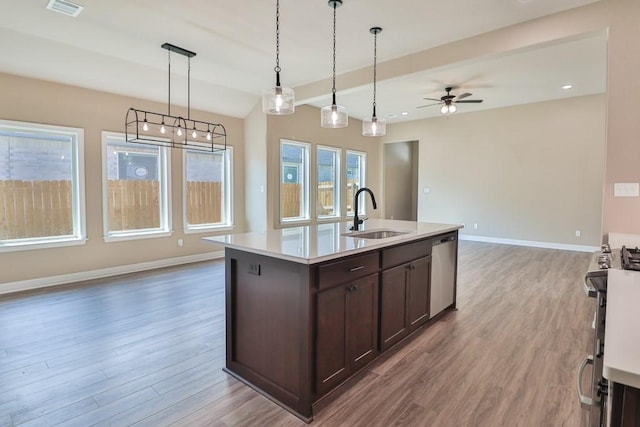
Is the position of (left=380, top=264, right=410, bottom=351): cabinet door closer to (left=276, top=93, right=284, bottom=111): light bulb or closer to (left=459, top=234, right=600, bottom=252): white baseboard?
(left=276, top=93, right=284, bottom=111): light bulb

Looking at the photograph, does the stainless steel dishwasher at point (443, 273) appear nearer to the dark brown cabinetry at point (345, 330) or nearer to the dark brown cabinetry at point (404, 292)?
the dark brown cabinetry at point (404, 292)

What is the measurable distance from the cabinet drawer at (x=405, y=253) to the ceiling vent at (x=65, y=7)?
3.59 meters

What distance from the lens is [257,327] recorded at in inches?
84.5

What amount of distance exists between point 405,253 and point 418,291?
1.53 ft

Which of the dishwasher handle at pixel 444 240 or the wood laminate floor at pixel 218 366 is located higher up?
the dishwasher handle at pixel 444 240

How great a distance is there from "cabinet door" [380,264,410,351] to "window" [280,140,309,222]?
434 cm

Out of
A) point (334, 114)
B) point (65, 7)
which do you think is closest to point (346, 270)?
point (334, 114)

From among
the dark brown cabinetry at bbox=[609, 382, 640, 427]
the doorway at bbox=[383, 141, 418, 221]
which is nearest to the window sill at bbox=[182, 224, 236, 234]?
the doorway at bbox=[383, 141, 418, 221]

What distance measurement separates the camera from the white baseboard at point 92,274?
13.8 feet

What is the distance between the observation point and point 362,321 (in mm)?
2254

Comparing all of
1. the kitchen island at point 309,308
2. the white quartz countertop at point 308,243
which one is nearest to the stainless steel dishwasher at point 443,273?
the white quartz countertop at point 308,243

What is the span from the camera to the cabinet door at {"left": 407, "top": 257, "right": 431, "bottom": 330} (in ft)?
9.07

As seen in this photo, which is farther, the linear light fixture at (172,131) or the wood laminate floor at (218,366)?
the linear light fixture at (172,131)

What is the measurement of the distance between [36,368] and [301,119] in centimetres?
578
